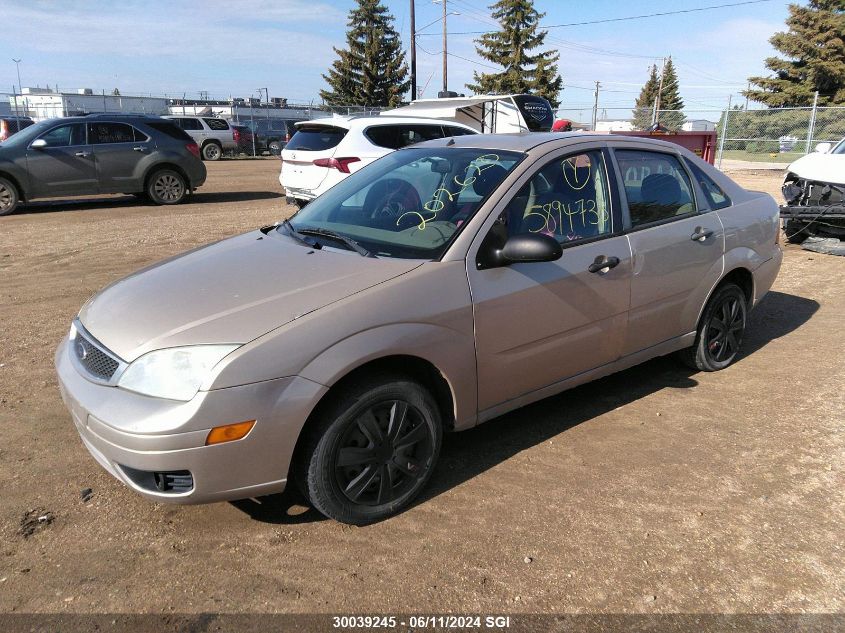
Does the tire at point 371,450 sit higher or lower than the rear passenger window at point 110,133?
lower

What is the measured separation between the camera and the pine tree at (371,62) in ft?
165

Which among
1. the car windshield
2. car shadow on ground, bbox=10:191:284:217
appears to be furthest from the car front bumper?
car shadow on ground, bbox=10:191:284:217

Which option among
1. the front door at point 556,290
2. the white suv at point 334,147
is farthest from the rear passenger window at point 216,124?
the front door at point 556,290

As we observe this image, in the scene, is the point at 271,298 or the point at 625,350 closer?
the point at 271,298

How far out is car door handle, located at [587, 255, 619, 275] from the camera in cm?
370

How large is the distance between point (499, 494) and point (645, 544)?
716 mm

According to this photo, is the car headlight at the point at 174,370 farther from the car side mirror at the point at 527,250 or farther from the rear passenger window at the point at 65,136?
the rear passenger window at the point at 65,136

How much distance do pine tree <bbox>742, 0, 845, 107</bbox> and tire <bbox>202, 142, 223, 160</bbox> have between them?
3152 centimetres

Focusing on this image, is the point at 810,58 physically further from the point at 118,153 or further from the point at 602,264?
the point at 602,264

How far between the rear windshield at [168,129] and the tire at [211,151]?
15.1m

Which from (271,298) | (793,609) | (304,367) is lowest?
(793,609)

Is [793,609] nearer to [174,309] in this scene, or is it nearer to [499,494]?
[499,494]

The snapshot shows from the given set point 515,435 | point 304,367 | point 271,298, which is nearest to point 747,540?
point 515,435

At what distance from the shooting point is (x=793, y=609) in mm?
2549
